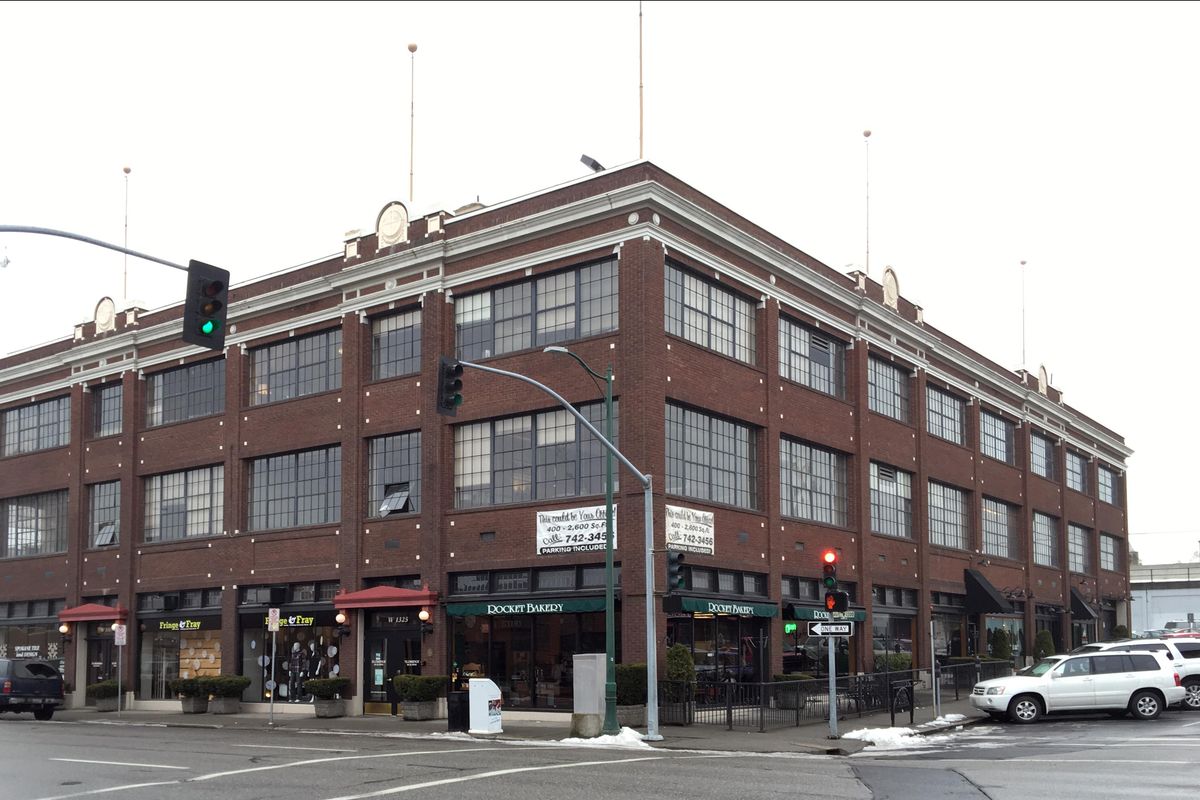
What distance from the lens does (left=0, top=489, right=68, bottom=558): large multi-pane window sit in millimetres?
49719

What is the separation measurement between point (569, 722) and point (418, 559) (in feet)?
22.8

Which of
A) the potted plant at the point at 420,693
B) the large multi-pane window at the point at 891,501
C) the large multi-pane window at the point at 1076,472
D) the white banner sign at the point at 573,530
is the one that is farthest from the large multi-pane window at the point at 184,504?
the large multi-pane window at the point at 1076,472

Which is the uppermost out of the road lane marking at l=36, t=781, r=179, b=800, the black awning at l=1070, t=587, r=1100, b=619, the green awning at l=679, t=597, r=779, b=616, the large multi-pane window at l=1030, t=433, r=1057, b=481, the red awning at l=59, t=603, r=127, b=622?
the large multi-pane window at l=1030, t=433, r=1057, b=481

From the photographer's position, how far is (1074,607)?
62188mm

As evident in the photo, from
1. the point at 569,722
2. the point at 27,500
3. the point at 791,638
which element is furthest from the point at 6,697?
the point at 791,638

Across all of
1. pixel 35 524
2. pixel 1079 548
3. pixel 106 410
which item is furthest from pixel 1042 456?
pixel 35 524

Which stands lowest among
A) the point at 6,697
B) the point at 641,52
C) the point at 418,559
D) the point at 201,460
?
the point at 6,697

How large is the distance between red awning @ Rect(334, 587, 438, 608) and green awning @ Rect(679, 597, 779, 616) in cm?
769

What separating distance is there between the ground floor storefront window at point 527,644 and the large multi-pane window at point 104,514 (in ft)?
58.2

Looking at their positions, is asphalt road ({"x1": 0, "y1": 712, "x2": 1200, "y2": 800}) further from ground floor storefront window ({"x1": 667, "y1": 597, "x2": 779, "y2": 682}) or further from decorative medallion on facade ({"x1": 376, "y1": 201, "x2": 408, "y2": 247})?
decorative medallion on facade ({"x1": 376, "y1": 201, "x2": 408, "y2": 247})

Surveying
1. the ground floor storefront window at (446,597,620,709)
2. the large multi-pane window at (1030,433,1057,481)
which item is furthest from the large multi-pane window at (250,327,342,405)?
the large multi-pane window at (1030,433,1057,481)

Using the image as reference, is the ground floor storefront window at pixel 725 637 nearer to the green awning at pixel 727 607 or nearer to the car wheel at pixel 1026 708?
the green awning at pixel 727 607

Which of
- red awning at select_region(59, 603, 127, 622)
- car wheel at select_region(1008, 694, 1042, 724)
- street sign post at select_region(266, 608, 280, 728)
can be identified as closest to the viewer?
car wheel at select_region(1008, 694, 1042, 724)

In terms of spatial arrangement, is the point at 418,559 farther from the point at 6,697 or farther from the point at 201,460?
the point at 6,697
